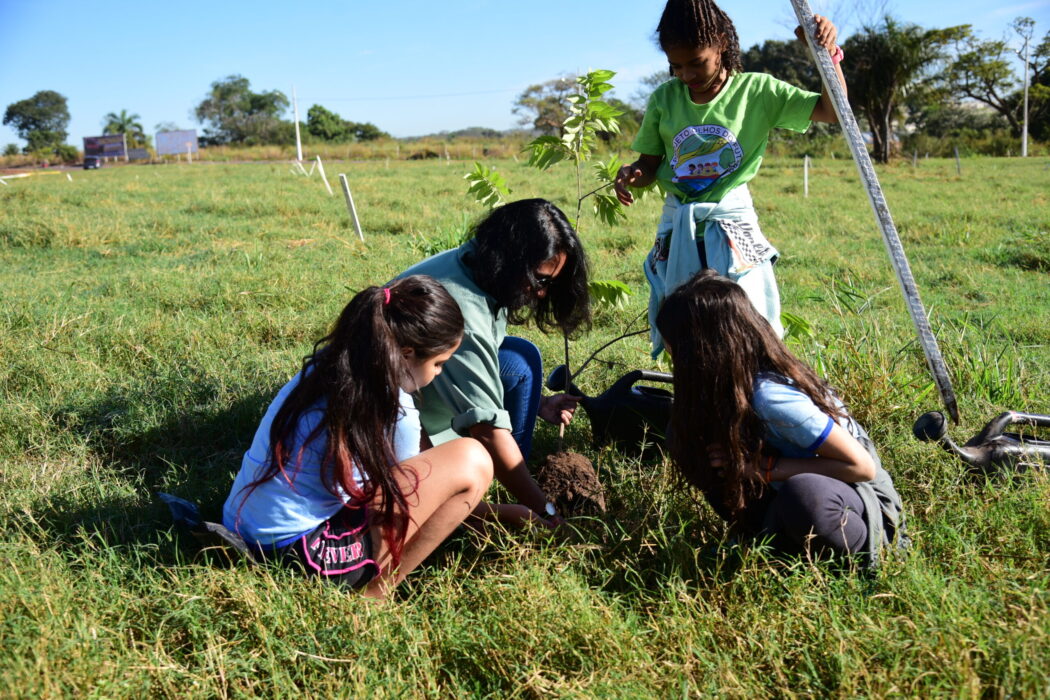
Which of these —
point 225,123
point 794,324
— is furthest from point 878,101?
point 225,123

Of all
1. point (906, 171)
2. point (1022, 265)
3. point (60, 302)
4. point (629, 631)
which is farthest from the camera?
point (906, 171)

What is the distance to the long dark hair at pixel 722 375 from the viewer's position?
2311 mm

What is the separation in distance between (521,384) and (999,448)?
1.72 metres

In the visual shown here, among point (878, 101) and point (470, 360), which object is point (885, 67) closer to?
point (878, 101)

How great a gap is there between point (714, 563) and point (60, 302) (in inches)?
199

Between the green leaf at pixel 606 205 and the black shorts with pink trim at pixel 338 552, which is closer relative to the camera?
the black shorts with pink trim at pixel 338 552

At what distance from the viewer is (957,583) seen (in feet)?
7.39

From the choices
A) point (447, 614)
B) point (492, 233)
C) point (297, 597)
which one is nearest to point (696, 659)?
point (447, 614)

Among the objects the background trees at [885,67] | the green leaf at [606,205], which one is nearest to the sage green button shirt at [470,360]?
the green leaf at [606,205]

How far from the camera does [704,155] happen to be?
2.98 metres

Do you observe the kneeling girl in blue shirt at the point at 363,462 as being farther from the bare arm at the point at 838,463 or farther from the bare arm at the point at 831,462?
the bare arm at the point at 838,463

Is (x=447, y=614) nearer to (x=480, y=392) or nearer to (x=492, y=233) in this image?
(x=480, y=392)

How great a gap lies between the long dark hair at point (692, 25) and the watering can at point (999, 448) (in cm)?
148

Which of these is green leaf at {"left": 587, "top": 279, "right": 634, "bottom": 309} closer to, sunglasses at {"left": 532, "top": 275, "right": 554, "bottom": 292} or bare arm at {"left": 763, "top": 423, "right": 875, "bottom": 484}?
sunglasses at {"left": 532, "top": 275, "right": 554, "bottom": 292}
